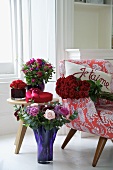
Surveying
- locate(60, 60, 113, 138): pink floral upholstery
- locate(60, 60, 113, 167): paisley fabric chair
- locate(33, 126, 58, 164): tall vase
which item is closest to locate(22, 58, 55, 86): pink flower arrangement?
locate(60, 60, 113, 167): paisley fabric chair

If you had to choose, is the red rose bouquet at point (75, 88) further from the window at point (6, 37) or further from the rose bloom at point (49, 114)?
the window at point (6, 37)

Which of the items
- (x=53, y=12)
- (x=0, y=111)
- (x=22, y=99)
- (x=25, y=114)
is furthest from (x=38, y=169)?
(x=53, y=12)

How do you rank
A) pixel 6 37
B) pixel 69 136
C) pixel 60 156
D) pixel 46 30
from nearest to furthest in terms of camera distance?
pixel 60 156 < pixel 69 136 < pixel 46 30 < pixel 6 37

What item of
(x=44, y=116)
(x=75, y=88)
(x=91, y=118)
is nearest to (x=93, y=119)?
(x=91, y=118)

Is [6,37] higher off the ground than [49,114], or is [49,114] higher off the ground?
[6,37]

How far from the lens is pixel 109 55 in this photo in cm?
335

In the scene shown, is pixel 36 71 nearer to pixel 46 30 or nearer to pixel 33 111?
pixel 33 111

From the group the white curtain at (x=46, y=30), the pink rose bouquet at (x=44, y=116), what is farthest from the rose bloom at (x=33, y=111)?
the white curtain at (x=46, y=30)

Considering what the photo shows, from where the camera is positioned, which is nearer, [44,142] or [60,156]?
[44,142]

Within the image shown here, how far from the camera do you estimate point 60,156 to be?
2656 mm

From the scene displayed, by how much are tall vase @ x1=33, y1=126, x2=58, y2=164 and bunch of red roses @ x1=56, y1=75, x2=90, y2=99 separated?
31 centimetres

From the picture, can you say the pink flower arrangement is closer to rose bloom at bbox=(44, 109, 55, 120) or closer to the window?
rose bloom at bbox=(44, 109, 55, 120)

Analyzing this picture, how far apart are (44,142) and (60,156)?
13.4 inches

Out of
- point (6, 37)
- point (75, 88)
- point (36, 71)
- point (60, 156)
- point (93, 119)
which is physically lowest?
point (60, 156)
